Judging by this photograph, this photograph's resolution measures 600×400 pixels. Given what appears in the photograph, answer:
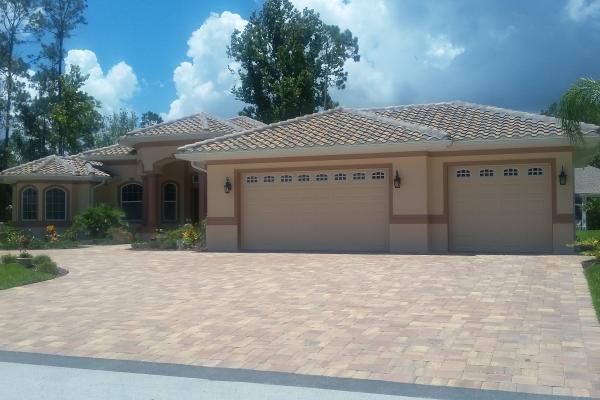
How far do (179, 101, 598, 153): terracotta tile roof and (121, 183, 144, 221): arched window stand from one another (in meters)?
9.33

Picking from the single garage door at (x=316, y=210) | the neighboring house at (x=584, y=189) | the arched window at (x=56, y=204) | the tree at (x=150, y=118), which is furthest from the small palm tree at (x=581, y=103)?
the tree at (x=150, y=118)

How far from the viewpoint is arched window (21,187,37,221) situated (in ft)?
90.3

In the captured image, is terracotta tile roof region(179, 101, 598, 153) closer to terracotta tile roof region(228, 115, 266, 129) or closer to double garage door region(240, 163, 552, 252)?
double garage door region(240, 163, 552, 252)

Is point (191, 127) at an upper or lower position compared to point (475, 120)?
upper

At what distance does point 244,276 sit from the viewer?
13453 mm

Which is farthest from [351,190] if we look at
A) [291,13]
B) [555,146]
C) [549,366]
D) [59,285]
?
[291,13]

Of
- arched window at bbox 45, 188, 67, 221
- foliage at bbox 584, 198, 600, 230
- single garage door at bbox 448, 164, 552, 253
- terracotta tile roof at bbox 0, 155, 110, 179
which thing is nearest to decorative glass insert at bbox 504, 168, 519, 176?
single garage door at bbox 448, 164, 552, 253

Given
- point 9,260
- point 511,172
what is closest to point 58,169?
point 9,260

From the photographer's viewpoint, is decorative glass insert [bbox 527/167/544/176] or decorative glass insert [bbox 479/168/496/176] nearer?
decorative glass insert [bbox 527/167/544/176]

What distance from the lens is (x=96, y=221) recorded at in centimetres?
2517

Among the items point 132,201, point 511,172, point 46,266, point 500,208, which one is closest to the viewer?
point 46,266

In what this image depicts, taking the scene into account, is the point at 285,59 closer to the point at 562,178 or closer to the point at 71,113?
the point at 71,113

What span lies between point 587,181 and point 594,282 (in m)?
29.6

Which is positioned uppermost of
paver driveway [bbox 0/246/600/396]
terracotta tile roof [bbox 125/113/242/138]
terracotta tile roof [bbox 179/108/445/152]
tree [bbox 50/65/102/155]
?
tree [bbox 50/65/102/155]
